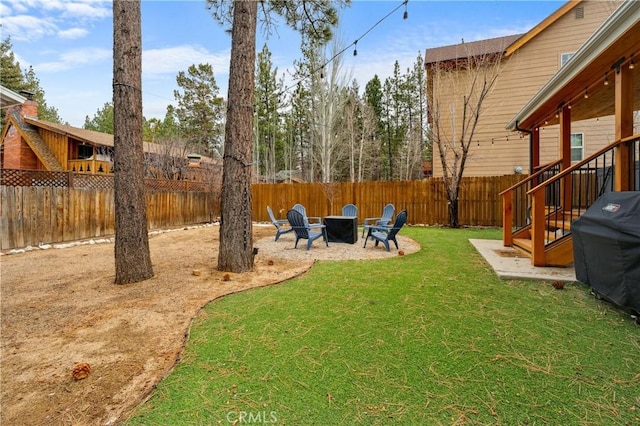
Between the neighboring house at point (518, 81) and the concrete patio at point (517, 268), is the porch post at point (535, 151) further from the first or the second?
the neighboring house at point (518, 81)

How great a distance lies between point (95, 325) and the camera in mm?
2799

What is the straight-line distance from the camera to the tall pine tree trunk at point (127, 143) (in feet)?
13.2

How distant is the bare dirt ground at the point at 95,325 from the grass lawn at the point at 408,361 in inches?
9.9

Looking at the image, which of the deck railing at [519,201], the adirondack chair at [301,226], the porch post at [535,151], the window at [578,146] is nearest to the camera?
the deck railing at [519,201]

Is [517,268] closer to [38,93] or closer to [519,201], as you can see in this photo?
[519,201]

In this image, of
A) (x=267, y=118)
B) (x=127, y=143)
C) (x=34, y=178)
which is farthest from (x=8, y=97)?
(x=267, y=118)

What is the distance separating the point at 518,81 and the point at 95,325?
14730 millimetres

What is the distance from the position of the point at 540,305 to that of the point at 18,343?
4.76m

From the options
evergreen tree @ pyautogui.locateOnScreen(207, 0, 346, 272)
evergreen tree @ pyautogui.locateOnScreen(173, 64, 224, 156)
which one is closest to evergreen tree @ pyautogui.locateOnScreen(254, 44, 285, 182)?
evergreen tree @ pyautogui.locateOnScreen(173, 64, 224, 156)

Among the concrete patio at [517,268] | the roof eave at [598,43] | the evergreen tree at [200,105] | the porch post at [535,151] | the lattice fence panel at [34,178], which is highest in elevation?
the evergreen tree at [200,105]

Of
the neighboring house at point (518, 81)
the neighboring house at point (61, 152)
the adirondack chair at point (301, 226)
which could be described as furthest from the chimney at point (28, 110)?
the neighboring house at point (518, 81)

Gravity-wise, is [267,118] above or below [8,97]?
above

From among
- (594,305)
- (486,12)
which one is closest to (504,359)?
(594,305)

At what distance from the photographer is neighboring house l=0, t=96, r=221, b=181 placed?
48.5 ft
